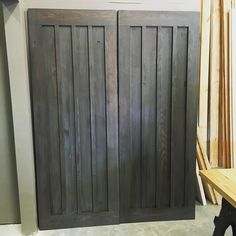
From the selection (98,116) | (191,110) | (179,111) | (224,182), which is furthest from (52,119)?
(224,182)

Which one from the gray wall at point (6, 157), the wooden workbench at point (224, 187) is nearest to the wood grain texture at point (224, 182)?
the wooden workbench at point (224, 187)

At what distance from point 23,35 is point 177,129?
1.49 metres

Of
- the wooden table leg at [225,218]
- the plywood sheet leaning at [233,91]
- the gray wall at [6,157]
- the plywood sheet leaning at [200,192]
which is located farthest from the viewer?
the plywood sheet leaning at [200,192]

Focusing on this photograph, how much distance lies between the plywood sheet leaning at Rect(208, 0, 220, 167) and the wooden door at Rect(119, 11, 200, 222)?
Result: 1.72 ft

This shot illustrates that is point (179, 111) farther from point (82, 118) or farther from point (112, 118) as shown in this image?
point (82, 118)

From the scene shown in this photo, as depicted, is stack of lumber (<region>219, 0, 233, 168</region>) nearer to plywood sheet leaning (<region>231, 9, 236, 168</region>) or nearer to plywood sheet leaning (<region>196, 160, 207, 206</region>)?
plywood sheet leaning (<region>231, 9, 236, 168</region>)

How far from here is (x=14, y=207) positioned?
2.39 m

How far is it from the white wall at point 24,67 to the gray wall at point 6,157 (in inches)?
7.7

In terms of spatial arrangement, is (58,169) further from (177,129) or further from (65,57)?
(177,129)

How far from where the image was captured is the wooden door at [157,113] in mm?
2176

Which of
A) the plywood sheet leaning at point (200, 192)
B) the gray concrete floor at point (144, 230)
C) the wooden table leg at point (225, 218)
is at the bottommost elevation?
→ the gray concrete floor at point (144, 230)

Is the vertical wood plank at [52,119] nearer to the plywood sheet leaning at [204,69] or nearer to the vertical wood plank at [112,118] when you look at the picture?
the vertical wood plank at [112,118]

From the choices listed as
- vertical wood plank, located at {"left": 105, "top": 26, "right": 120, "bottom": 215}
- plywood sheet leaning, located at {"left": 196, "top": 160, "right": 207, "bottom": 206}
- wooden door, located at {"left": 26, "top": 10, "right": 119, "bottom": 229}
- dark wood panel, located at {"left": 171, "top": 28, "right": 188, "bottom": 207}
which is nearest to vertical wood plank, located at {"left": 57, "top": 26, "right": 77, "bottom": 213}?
wooden door, located at {"left": 26, "top": 10, "right": 119, "bottom": 229}

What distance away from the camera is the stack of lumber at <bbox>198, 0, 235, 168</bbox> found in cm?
260
